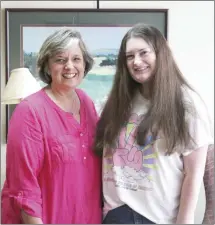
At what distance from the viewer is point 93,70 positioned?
96 centimetres

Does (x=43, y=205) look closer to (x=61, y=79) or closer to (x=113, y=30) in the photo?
(x=61, y=79)

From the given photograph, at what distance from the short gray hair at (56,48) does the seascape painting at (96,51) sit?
3 cm

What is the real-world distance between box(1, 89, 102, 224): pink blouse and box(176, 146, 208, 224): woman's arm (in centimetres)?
27

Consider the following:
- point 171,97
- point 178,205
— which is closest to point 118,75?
point 171,97

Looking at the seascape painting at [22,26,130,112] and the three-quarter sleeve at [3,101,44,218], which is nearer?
the three-quarter sleeve at [3,101,44,218]

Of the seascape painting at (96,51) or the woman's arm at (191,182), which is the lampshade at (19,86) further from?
the woman's arm at (191,182)

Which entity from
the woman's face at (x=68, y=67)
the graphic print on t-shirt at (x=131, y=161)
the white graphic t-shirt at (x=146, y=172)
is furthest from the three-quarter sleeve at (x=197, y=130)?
the woman's face at (x=68, y=67)

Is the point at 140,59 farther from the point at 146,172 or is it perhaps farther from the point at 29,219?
the point at 29,219

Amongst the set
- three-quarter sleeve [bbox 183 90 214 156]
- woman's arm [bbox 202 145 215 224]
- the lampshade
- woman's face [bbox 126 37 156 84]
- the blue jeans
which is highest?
woman's face [bbox 126 37 156 84]

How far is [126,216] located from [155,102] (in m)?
0.36

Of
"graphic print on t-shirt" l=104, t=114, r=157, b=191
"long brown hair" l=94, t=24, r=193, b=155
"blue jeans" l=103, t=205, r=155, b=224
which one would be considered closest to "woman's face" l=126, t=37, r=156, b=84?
"long brown hair" l=94, t=24, r=193, b=155

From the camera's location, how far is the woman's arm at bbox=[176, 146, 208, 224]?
84cm

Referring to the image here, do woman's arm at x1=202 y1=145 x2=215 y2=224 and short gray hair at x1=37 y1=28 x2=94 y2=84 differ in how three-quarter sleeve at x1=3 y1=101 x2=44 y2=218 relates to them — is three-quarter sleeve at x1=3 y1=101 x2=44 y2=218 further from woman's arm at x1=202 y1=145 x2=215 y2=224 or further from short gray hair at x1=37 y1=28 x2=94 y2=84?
woman's arm at x1=202 y1=145 x2=215 y2=224

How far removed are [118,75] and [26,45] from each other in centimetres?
33
